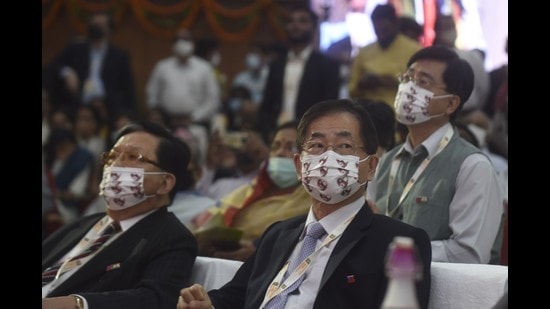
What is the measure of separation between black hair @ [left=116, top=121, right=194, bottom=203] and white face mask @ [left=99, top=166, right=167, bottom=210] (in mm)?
132

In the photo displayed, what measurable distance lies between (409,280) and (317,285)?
201 centimetres

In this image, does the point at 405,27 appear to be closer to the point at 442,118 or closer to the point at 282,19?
the point at 442,118

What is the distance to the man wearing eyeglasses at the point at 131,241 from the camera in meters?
5.09

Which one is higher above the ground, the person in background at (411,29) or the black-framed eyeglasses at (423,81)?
the black-framed eyeglasses at (423,81)

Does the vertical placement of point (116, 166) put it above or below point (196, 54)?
above

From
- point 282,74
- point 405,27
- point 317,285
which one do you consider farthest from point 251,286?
point 282,74

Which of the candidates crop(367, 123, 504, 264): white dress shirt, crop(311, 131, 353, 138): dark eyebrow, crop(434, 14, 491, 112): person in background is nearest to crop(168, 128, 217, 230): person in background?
→ crop(434, 14, 491, 112): person in background

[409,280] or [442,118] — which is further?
[442,118]

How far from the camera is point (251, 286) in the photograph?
4.71 meters

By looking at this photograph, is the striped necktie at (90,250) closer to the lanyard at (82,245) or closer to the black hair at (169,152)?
the lanyard at (82,245)

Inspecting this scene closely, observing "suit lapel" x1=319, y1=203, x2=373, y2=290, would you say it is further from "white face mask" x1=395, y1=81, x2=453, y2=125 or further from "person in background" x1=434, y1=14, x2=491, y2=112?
"person in background" x1=434, y1=14, x2=491, y2=112

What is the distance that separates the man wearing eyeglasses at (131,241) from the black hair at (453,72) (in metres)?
1.31

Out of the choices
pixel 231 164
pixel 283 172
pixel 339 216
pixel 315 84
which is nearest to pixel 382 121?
pixel 283 172

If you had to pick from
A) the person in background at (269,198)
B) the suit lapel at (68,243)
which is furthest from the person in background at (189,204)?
the suit lapel at (68,243)
